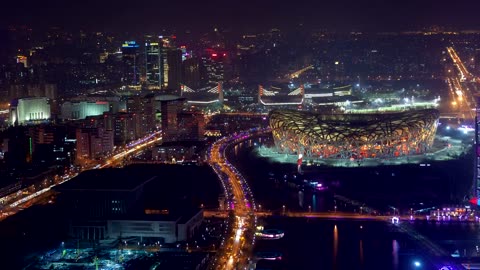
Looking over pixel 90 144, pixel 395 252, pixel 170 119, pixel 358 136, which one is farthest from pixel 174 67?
pixel 395 252

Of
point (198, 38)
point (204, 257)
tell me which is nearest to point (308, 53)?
point (198, 38)

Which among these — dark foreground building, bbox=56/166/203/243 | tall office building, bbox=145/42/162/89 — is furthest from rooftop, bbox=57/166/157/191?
tall office building, bbox=145/42/162/89

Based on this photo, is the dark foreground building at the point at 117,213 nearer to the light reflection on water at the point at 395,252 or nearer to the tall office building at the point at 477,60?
the light reflection on water at the point at 395,252

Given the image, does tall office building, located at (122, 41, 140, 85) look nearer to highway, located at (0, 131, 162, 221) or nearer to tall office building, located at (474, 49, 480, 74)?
highway, located at (0, 131, 162, 221)

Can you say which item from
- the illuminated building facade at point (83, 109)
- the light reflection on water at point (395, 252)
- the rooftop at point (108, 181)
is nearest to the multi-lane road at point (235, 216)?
the rooftop at point (108, 181)

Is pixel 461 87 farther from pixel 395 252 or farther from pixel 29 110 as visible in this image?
pixel 395 252

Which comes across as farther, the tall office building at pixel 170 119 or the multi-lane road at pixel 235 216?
the tall office building at pixel 170 119

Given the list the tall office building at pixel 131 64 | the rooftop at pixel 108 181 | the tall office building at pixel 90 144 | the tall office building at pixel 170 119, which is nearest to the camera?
the rooftop at pixel 108 181
